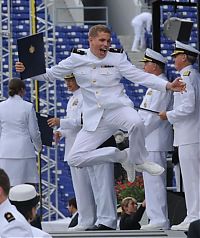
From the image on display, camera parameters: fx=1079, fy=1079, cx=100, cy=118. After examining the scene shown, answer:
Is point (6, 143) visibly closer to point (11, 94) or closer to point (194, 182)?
point (11, 94)

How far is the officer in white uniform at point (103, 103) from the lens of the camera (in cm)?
895

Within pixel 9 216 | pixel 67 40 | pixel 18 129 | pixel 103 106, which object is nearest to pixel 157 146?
pixel 103 106

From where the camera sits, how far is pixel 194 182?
899cm

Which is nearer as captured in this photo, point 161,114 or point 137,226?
point 161,114

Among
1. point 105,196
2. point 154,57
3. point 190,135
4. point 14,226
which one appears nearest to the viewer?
point 14,226

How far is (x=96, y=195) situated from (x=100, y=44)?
4.58ft

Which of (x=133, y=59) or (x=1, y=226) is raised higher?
(x=1, y=226)

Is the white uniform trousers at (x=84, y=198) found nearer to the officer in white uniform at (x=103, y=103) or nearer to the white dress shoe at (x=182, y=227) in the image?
the officer in white uniform at (x=103, y=103)

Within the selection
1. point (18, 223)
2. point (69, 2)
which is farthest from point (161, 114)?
point (69, 2)

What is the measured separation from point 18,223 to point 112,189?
148 inches

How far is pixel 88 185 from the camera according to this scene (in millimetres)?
9781

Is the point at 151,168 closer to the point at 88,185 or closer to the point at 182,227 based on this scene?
the point at 182,227

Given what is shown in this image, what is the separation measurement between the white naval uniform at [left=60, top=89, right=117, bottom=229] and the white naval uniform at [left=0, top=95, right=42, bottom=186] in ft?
2.09

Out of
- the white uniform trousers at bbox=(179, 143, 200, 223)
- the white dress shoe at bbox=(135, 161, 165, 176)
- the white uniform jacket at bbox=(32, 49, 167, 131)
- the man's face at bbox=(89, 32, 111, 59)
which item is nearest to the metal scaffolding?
the white uniform jacket at bbox=(32, 49, 167, 131)
